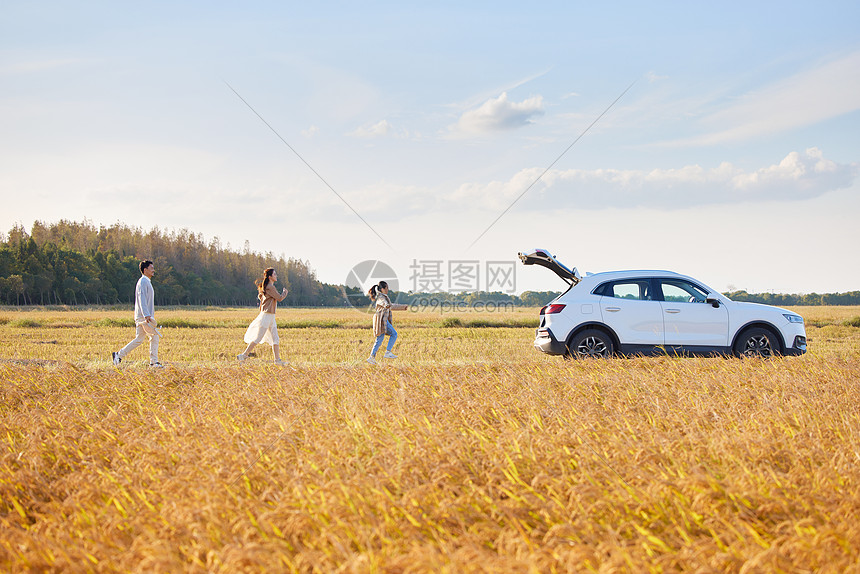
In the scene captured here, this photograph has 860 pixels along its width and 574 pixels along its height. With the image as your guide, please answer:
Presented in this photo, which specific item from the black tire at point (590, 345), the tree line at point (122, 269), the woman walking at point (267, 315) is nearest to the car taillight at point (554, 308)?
the black tire at point (590, 345)

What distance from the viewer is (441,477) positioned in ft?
14.4

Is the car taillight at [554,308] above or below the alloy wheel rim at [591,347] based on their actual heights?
above

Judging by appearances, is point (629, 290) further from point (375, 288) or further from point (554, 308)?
point (375, 288)

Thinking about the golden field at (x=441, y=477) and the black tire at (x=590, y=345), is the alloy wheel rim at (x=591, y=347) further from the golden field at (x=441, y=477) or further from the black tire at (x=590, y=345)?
the golden field at (x=441, y=477)

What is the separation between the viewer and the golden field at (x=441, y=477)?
3543 mm

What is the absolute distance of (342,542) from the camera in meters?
3.67

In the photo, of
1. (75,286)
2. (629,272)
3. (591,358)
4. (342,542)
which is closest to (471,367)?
(591,358)

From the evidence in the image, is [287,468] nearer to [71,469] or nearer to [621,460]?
[71,469]

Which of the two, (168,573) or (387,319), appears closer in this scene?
(168,573)

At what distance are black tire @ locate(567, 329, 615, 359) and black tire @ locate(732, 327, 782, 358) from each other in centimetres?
266

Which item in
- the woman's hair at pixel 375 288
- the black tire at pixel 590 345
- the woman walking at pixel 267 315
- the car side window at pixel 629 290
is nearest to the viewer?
the black tire at pixel 590 345

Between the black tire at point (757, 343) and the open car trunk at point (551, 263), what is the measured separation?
3.45 metres

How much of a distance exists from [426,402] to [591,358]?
15.6 feet

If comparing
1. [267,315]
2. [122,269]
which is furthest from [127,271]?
[267,315]
